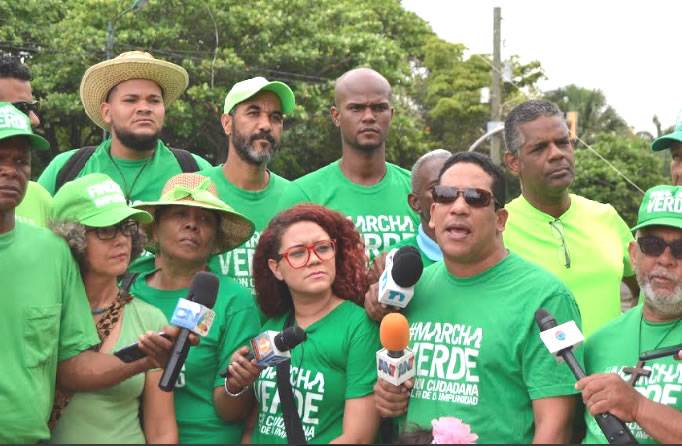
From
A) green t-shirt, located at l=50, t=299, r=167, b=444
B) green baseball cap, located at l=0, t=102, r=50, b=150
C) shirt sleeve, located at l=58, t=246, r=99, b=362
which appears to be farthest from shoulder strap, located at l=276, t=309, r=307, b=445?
green baseball cap, located at l=0, t=102, r=50, b=150

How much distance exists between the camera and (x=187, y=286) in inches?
204

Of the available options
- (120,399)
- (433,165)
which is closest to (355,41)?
(433,165)

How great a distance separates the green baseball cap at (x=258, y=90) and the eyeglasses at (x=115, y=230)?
1735 millimetres

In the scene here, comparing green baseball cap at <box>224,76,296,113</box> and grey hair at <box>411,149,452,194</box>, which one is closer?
grey hair at <box>411,149,452,194</box>

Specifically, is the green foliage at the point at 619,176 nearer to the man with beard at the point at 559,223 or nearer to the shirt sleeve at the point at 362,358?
the man with beard at the point at 559,223

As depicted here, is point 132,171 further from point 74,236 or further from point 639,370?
point 639,370

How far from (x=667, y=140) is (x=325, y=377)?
8.53ft

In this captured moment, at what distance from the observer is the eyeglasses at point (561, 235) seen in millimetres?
5473

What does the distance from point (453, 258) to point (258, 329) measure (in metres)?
1.23

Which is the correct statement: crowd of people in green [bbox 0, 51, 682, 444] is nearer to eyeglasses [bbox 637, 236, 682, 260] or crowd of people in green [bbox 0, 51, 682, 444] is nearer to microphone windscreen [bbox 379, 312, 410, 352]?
eyeglasses [bbox 637, 236, 682, 260]

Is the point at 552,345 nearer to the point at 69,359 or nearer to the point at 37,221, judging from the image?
the point at 69,359

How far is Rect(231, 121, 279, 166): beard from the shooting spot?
6.21 meters

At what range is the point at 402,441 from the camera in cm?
428

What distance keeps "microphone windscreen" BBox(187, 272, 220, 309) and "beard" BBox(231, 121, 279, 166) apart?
228 cm
